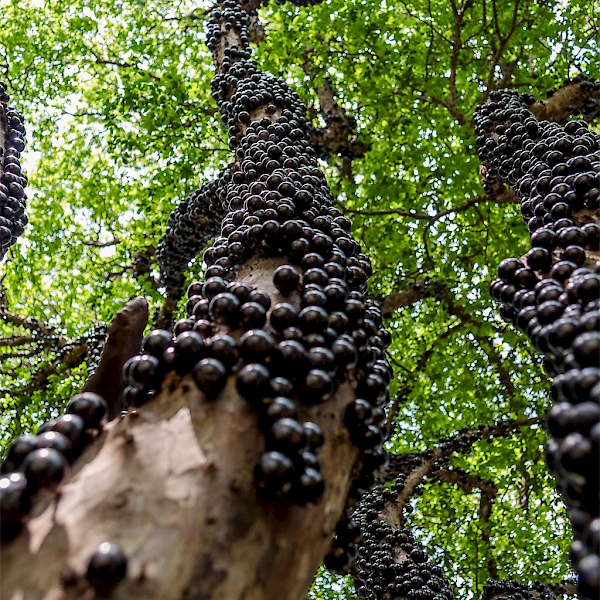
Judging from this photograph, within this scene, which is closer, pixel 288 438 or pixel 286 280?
pixel 288 438

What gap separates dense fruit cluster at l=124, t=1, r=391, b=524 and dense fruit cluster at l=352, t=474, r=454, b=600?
319cm

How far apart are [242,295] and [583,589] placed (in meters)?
1.45

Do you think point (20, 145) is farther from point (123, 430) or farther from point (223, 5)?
point (223, 5)

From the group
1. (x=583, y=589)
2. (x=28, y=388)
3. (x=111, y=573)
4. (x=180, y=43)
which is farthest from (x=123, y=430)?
(x=180, y=43)

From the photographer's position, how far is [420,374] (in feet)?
28.3

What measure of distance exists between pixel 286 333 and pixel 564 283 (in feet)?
4.03

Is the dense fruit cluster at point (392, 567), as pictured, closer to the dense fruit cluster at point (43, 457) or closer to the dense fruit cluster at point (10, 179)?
the dense fruit cluster at point (43, 457)

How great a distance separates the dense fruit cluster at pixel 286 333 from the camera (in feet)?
5.45

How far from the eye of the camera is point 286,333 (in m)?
1.99

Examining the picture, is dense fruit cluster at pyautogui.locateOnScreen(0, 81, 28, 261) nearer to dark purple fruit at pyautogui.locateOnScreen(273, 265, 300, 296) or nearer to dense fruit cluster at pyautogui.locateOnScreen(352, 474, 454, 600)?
dark purple fruit at pyautogui.locateOnScreen(273, 265, 300, 296)

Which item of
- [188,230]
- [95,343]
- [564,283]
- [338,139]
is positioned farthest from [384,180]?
[564,283]

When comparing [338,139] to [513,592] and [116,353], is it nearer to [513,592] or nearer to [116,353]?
[513,592]

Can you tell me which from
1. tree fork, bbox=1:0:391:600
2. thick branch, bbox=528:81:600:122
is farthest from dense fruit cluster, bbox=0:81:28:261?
thick branch, bbox=528:81:600:122

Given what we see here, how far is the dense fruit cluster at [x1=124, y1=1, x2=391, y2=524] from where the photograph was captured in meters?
1.66
